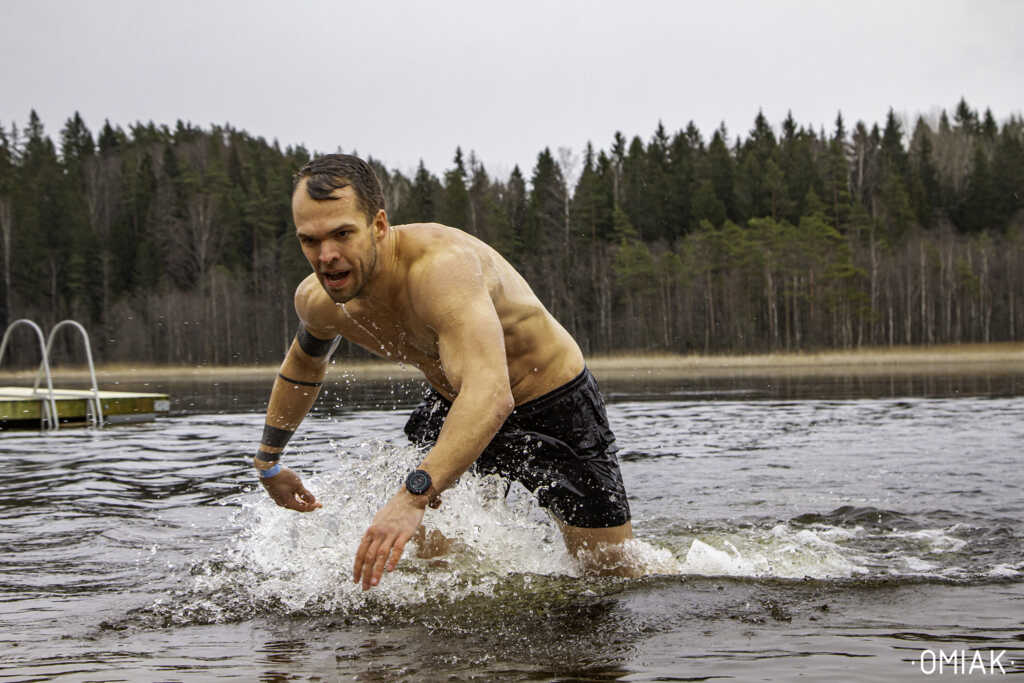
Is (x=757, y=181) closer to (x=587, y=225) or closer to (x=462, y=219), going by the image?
(x=587, y=225)

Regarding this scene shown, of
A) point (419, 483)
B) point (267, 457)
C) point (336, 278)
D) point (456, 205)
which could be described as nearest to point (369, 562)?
point (419, 483)

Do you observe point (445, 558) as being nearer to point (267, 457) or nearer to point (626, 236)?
point (267, 457)

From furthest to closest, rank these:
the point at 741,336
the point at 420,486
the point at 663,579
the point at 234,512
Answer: the point at 741,336
the point at 234,512
the point at 663,579
the point at 420,486

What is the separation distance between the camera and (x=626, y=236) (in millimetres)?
79312

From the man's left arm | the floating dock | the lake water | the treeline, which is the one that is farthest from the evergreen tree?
the man's left arm

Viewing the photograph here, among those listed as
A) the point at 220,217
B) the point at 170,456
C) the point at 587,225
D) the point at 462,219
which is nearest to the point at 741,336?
the point at 587,225

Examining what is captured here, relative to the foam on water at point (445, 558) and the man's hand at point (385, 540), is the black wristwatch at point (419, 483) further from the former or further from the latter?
the foam on water at point (445, 558)

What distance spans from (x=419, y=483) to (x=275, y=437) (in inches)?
67.7

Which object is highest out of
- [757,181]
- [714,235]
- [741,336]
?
[757,181]

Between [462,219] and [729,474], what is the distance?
56.6 meters

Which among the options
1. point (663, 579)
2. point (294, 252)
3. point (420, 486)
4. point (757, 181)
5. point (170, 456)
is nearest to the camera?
point (420, 486)

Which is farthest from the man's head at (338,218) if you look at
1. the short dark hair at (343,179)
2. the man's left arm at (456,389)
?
the man's left arm at (456,389)

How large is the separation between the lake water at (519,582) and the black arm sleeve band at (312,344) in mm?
824

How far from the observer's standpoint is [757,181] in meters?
86.0
